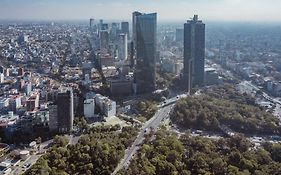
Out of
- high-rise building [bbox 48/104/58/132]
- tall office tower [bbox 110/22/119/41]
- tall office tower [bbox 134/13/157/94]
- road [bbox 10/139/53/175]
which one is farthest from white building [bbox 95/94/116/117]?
tall office tower [bbox 110/22/119/41]

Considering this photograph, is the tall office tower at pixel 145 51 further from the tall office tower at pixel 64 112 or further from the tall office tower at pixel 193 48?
the tall office tower at pixel 64 112

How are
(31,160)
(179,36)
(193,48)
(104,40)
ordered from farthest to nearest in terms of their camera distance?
(179,36)
(104,40)
(193,48)
(31,160)

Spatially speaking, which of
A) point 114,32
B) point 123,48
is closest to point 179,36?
point 114,32

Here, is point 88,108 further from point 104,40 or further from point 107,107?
point 104,40

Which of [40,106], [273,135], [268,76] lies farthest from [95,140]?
[268,76]

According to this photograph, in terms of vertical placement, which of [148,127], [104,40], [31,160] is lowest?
[31,160]

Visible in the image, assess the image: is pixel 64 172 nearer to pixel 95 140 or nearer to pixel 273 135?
pixel 95 140
